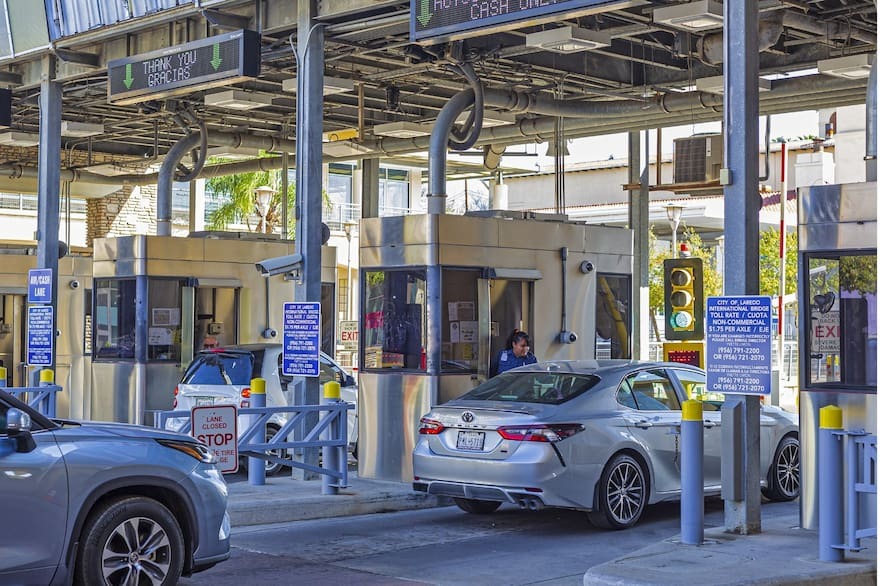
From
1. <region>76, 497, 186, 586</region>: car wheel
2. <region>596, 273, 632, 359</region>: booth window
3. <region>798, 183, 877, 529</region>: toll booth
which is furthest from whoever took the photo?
<region>596, 273, 632, 359</region>: booth window

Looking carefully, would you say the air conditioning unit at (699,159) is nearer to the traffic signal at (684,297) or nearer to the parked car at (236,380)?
the traffic signal at (684,297)

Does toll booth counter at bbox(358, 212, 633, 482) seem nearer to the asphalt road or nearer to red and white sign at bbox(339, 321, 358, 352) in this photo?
the asphalt road

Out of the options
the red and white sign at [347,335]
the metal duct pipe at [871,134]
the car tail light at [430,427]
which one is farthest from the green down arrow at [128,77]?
the red and white sign at [347,335]

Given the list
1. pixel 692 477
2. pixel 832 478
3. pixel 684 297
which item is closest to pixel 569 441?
pixel 692 477

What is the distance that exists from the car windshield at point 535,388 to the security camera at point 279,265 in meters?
2.79

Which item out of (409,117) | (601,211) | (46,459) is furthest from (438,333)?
(601,211)

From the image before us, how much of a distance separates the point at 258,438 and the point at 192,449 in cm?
479

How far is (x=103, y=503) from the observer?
25.5 feet

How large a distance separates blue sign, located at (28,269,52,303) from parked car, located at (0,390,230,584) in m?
9.85

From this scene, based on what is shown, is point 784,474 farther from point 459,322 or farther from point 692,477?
point 692,477

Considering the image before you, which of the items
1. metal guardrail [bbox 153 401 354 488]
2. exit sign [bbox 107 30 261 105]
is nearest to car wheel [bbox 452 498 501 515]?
metal guardrail [bbox 153 401 354 488]

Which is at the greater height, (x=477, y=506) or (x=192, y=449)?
(x=192, y=449)

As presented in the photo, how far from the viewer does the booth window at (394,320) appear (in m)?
14.1

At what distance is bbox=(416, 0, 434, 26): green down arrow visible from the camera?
12.0 meters
